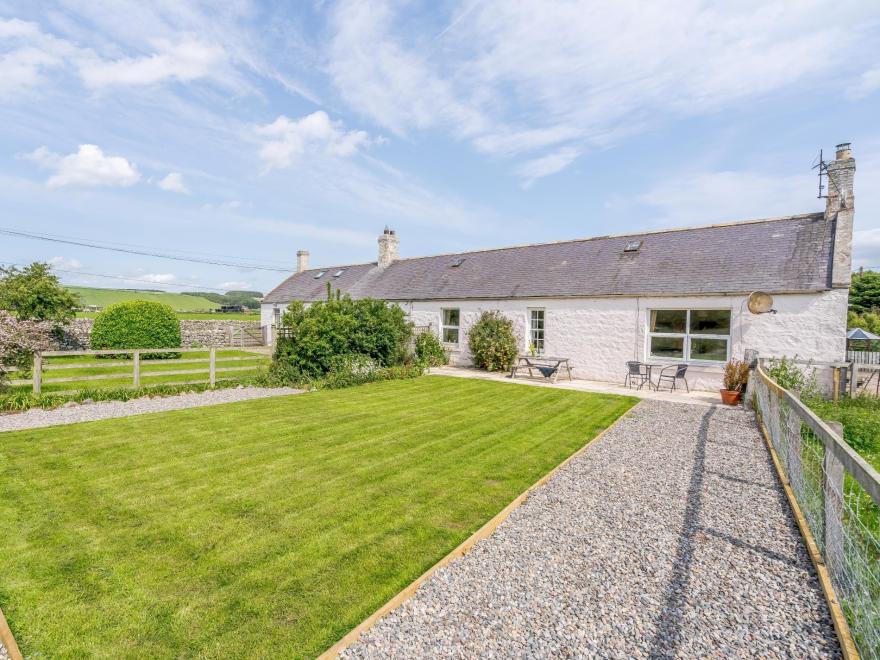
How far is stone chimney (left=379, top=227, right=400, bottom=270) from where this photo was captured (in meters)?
24.4

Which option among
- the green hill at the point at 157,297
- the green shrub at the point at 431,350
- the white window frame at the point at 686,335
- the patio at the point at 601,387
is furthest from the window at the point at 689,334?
the green hill at the point at 157,297

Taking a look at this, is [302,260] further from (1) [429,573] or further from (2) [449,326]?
(1) [429,573]

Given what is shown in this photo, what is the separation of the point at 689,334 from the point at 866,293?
37713 millimetres

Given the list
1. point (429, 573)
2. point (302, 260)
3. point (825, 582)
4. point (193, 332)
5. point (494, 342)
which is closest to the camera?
point (825, 582)

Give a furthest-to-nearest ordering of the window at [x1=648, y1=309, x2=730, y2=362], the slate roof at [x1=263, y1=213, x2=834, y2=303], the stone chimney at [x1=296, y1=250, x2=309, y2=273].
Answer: the stone chimney at [x1=296, y1=250, x2=309, y2=273]
the window at [x1=648, y1=309, x2=730, y2=362]
the slate roof at [x1=263, y1=213, x2=834, y2=303]

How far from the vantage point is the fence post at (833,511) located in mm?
3131

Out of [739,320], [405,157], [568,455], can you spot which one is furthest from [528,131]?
[568,455]

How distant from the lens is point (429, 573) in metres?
3.12

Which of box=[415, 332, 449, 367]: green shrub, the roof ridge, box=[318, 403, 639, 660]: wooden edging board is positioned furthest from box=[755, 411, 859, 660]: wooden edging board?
box=[415, 332, 449, 367]: green shrub

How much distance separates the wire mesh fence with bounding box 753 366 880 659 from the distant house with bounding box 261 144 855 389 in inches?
269

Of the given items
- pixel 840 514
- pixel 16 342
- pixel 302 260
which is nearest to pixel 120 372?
pixel 16 342

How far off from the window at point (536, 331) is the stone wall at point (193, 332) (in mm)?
15421

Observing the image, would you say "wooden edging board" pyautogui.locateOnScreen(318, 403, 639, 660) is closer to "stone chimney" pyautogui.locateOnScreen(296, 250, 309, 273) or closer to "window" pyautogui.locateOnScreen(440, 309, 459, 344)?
"window" pyautogui.locateOnScreen(440, 309, 459, 344)

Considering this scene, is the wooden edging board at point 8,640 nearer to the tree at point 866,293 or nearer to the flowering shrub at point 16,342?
the flowering shrub at point 16,342
